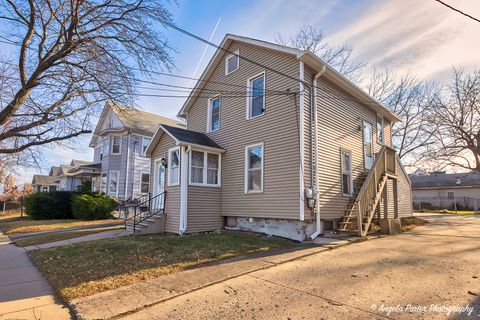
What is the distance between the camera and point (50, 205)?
786 inches

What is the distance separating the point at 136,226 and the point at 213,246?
4582mm

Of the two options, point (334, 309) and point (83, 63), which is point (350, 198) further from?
point (83, 63)

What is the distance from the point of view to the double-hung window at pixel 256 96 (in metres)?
11.0

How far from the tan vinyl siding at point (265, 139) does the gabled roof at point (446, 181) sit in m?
34.2

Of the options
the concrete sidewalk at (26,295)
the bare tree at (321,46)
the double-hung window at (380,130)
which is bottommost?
the concrete sidewalk at (26,295)

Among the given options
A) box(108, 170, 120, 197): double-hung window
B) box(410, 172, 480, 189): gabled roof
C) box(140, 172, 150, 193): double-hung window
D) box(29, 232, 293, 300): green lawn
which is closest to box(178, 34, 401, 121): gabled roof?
box(29, 232, 293, 300): green lawn

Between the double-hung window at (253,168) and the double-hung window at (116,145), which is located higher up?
the double-hung window at (116,145)

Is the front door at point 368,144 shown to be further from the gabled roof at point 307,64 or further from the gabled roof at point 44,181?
the gabled roof at point 44,181

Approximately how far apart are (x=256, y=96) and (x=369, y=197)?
17.3 ft

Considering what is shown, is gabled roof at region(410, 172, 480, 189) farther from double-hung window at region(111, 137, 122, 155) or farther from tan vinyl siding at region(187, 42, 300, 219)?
double-hung window at region(111, 137, 122, 155)

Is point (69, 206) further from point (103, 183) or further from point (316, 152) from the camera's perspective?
point (316, 152)

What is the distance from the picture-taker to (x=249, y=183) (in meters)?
10.9

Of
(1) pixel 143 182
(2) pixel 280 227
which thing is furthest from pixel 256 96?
(1) pixel 143 182

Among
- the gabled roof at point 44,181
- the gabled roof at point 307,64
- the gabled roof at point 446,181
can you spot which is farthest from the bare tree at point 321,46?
the gabled roof at point 44,181
